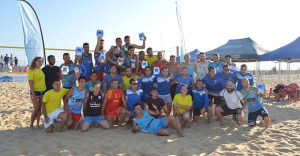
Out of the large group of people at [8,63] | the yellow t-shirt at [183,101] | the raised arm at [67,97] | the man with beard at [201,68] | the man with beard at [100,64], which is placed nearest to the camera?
the raised arm at [67,97]

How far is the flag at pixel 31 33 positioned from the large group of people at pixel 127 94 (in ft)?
4.03

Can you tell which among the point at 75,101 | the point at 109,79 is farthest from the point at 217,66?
the point at 75,101

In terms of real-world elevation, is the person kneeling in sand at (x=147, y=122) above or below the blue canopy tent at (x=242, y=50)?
below

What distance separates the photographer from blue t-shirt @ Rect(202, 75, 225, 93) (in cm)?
467

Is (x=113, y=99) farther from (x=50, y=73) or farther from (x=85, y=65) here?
(x=50, y=73)

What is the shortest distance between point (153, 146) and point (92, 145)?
985 millimetres

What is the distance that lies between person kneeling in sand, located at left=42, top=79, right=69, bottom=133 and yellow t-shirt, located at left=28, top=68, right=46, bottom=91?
30 cm

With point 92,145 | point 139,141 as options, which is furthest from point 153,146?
point 92,145

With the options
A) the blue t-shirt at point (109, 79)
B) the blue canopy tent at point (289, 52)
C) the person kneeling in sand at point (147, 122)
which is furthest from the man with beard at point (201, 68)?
the blue canopy tent at point (289, 52)

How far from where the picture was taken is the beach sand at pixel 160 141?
9.40 feet

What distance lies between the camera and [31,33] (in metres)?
5.07

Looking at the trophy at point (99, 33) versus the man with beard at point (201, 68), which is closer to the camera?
the trophy at point (99, 33)

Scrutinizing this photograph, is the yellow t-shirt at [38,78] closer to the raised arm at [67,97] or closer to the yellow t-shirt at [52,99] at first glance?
the yellow t-shirt at [52,99]

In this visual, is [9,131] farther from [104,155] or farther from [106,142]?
[104,155]
